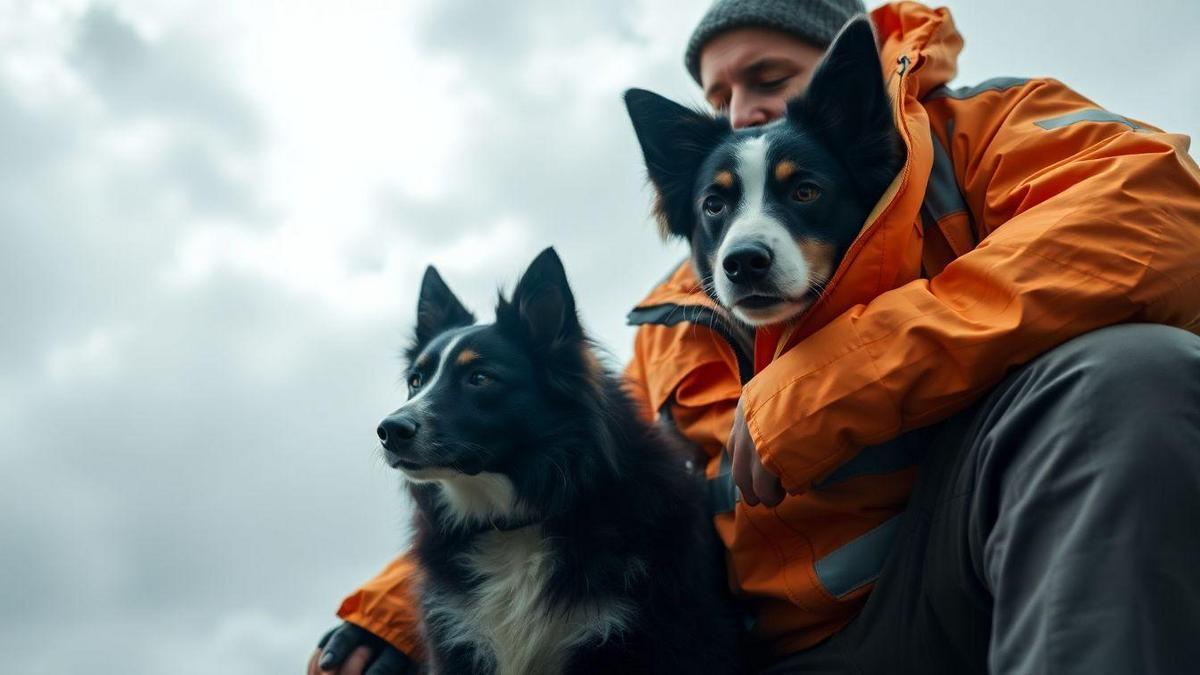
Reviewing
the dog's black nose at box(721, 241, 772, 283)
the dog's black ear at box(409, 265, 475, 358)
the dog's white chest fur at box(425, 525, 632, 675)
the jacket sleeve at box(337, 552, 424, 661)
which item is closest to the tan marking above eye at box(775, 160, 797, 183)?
the dog's black nose at box(721, 241, 772, 283)

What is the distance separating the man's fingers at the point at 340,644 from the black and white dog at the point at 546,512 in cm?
33

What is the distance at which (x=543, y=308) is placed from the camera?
3.12m

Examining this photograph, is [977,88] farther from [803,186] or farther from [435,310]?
[435,310]

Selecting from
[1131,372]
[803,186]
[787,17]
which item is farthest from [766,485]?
[787,17]

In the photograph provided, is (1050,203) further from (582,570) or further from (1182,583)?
(582,570)

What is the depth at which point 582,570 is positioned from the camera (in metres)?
2.69

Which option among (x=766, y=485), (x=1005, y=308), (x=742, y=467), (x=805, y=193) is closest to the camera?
(x=1005, y=308)

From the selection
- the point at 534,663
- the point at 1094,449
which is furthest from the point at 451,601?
the point at 1094,449

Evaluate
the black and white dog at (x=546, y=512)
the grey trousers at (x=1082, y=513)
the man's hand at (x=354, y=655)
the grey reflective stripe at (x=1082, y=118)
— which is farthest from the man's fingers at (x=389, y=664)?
the grey reflective stripe at (x=1082, y=118)

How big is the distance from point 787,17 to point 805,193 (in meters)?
1.23

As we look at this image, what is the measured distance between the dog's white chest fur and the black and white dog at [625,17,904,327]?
0.93m

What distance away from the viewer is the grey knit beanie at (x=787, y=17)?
3457mm

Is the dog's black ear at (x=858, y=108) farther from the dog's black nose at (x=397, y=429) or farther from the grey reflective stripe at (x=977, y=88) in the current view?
the dog's black nose at (x=397, y=429)

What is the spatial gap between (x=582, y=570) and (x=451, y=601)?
0.45 m
